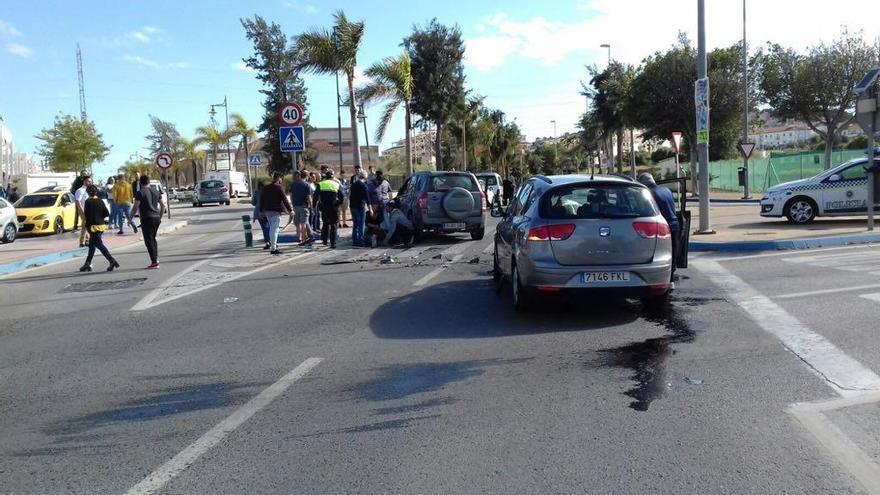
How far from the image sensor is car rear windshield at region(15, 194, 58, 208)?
2412 cm

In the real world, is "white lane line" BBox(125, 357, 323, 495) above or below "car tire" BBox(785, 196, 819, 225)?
below

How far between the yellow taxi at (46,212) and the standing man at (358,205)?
Result: 40.8ft

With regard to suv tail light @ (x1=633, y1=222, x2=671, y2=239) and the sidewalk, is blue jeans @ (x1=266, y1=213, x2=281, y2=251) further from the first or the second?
suv tail light @ (x1=633, y1=222, x2=671, y2=239)

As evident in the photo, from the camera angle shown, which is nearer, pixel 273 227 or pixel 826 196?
pixel 273 227

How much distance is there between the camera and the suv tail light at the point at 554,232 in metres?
7.78

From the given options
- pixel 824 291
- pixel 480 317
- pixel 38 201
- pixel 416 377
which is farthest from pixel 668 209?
pixel 38 201

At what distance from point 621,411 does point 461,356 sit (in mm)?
1879

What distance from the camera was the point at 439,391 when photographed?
5512mm

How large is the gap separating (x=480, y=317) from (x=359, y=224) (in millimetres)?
8659

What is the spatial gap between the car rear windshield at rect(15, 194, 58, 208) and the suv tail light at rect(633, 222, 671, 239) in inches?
871

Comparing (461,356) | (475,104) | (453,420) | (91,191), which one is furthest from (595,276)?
(475,104)

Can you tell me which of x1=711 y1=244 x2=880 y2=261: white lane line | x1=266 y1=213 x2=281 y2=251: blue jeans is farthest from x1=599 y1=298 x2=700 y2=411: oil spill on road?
x1=266 y1=213 x2=281 y2=251: blue jeans

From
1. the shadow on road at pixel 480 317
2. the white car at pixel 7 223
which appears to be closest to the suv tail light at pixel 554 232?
the shadow on road at pixel 480 317

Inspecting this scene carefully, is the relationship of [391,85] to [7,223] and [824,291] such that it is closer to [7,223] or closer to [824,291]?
[7,223]
